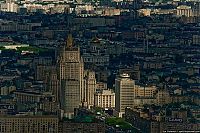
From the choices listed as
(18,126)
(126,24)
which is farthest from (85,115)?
(126,24)

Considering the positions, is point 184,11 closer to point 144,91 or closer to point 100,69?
point 100,69

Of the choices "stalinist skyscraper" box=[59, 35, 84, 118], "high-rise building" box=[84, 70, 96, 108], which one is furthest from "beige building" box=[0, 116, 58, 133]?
"high-rise building" box=[84, 70, 96, 108]

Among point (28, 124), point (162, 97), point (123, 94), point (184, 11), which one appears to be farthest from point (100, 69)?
point (184, 11)

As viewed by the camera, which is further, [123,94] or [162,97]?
[123,94]

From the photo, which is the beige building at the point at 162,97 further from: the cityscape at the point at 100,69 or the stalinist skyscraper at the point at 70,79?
the stalinist skyscraper at the point at 70,79

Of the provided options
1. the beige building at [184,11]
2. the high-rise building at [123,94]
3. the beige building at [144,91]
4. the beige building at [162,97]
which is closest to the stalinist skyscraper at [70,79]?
the high-rise building at [123,94]

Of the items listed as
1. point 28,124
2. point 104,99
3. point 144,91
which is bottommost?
point 104,99
